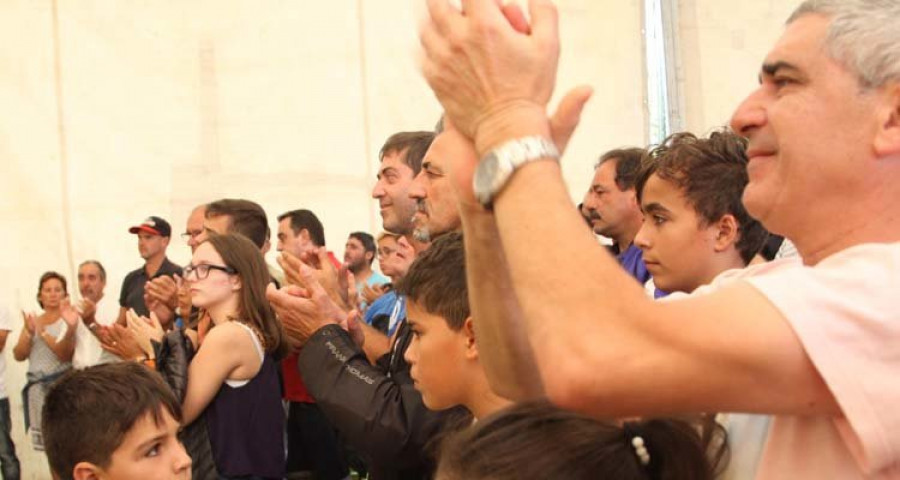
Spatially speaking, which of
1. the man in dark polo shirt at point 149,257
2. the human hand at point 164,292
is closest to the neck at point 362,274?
the man in dark polo shirt at point 149,257

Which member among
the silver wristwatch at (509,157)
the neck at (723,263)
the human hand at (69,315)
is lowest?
the human hand at (69,315)

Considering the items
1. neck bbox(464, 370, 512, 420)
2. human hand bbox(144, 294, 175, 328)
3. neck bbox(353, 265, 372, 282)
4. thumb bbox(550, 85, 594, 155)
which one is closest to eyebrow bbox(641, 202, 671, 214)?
neck bbox(464, 370, 512, 420)

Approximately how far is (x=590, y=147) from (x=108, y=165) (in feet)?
9.40

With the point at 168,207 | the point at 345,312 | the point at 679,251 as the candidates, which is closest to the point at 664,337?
the point at 679,251

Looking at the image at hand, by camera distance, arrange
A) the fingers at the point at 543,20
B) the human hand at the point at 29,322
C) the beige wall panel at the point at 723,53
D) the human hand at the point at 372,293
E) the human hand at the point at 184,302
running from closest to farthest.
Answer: the fingers at the point at 543,20
the human hand at the point at 184,302
the human hand at the point at 372,293
the beige wall panel at the point at 723,53
the human hand at the point at 29,322

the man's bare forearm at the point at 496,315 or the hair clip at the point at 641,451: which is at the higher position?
the man's bare forearm at the point at 496,315

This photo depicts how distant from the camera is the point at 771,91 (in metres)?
1.11

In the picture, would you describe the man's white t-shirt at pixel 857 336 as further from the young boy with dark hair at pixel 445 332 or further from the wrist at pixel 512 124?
the young boy with dark hair at pixel 445 332

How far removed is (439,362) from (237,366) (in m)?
Result: 1.32

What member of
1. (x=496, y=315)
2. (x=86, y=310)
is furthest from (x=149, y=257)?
(x=496, y=315)

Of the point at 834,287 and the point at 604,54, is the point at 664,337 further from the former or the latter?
the point at 604,54

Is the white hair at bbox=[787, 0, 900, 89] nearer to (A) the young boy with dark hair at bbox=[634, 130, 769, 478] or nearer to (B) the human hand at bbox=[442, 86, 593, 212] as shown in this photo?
(B) the human hand at bbox=[442, 86, 593, 212]

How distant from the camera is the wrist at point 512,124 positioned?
101 centimetres

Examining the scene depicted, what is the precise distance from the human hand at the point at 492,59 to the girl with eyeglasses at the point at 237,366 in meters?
2.14
